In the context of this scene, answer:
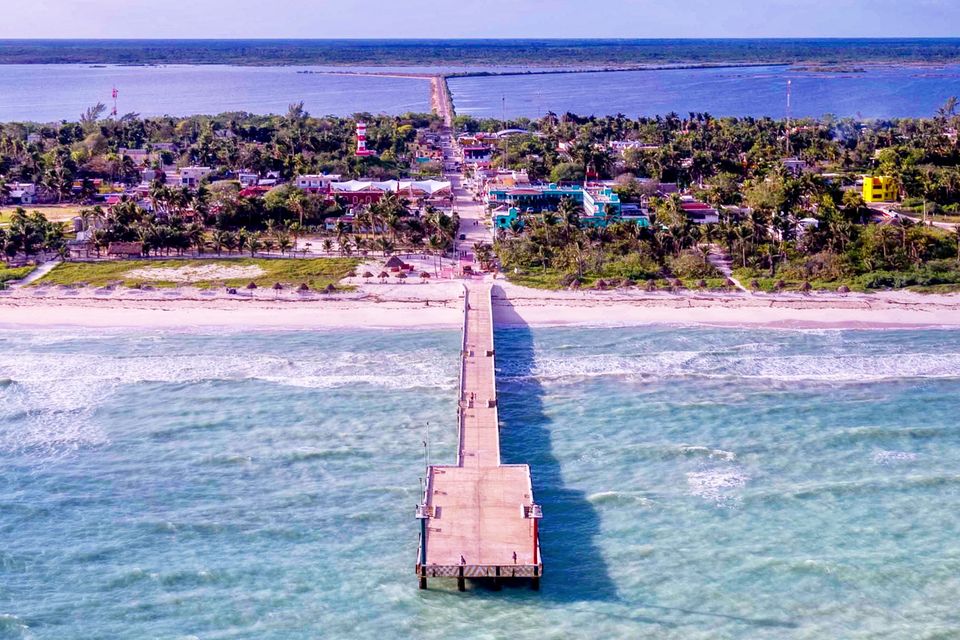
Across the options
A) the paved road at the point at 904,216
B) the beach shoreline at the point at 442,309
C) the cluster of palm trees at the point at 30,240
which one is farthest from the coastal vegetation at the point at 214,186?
the paved road at the point at 904,216

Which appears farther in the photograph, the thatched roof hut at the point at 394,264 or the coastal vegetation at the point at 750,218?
the thatched roof hut at the point at 394,264

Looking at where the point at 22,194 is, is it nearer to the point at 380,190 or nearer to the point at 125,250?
the point at 125,250

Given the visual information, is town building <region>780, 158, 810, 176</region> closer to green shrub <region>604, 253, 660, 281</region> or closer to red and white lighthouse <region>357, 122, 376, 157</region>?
green shrub <region>604, 253, 660, 281</region>

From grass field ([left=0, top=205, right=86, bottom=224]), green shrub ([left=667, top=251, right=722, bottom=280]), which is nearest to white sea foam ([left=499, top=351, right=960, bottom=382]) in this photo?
green shrub ([left=667, top=251, right=722, bottom=280])

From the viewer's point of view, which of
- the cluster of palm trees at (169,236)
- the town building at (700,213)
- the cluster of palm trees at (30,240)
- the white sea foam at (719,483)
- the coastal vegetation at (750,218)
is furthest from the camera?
the town building at (700,213)

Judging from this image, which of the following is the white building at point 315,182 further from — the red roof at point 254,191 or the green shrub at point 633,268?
the green shrub at point 633,268

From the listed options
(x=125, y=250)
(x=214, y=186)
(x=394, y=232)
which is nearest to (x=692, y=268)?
(x=394, y=232)

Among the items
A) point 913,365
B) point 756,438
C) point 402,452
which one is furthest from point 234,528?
point 913,365
